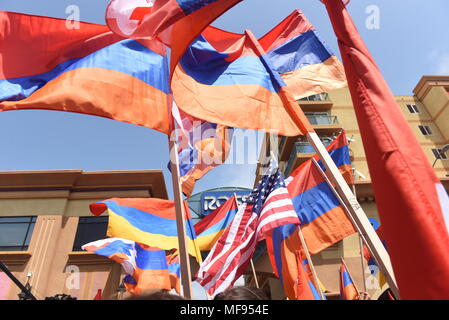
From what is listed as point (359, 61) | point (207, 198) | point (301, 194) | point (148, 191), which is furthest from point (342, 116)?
point (359, 61)

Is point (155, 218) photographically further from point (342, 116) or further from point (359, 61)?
point (342, 116)

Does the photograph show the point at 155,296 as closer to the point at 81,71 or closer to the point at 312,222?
the point at 81,71

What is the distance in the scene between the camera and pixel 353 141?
2416cm

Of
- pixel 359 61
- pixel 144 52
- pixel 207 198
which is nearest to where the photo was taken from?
pixel 359 61

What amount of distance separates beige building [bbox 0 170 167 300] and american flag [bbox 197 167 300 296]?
9.00 metres

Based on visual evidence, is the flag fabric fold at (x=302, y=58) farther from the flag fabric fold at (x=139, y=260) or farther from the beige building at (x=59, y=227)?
the beige building at (x=59, y=227)

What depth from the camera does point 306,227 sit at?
8250 mm

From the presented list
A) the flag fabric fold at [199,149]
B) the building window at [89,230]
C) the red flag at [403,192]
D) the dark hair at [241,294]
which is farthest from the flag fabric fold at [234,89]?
the building window at [89,230]

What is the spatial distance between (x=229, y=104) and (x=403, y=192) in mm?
3548

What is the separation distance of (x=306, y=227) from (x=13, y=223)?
51.8 feet

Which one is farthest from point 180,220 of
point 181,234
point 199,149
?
point 199,149

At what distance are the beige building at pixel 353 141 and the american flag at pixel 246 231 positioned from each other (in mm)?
9022

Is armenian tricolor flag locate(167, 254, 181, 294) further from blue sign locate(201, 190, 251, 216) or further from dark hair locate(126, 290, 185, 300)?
blue sign locate(201, 190, 251, 216)

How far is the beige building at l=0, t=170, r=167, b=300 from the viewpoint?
49.9ft
